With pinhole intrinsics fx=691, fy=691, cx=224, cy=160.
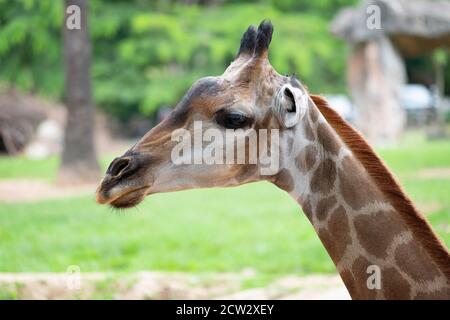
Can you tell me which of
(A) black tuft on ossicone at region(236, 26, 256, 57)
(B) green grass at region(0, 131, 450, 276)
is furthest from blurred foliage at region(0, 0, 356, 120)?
(A) black tuft on ossicone at region(236, 26, 256, 57)

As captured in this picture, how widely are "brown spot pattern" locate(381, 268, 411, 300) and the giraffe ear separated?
2.55 ft

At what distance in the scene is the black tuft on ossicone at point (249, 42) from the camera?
3363mm

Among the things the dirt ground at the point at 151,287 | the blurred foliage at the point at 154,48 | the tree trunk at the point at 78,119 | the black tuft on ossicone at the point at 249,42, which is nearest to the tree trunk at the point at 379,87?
the blurred foliage at the point at 154,48

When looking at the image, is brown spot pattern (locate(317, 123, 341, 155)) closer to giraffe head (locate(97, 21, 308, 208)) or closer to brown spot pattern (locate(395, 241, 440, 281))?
giraffe head (locate(97, 21, 308, 208))

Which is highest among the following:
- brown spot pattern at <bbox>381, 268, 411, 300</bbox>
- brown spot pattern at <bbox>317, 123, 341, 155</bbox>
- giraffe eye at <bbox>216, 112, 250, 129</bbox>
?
giraffe eye at <bbox>216, 112, 250, 129</bbox>

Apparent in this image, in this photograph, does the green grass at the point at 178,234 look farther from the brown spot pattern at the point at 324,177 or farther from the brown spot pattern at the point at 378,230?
the brown spot pattern at the point at 378,230

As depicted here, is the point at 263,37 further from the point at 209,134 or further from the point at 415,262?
the point at 415,262

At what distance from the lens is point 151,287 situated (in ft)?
19.7

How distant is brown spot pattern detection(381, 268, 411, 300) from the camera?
2.94m

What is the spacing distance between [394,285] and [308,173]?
0.63 meters

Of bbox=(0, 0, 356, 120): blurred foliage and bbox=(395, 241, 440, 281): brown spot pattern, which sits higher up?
bbox=(0, 0, 356, 120): blurred foliage

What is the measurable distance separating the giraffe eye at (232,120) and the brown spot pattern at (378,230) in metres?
0.67
